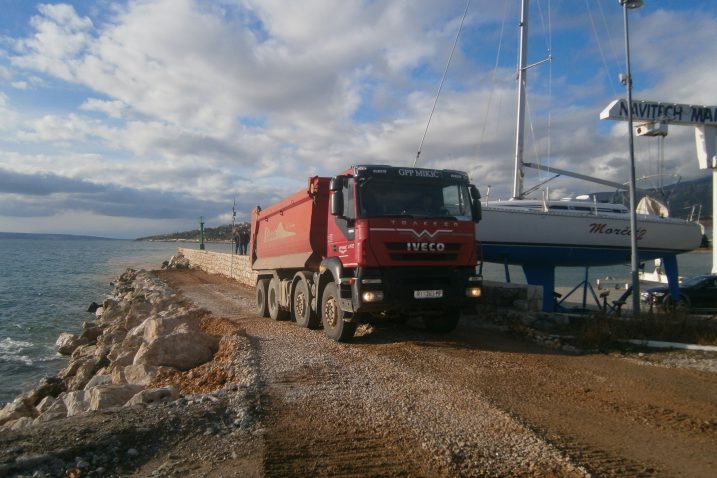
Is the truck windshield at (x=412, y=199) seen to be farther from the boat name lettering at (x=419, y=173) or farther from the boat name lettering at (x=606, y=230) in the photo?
the boat name lettering at (x=606, y=230)

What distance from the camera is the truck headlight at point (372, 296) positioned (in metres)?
8.27

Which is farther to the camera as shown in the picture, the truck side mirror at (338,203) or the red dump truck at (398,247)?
the truck side mirror at (338,203)

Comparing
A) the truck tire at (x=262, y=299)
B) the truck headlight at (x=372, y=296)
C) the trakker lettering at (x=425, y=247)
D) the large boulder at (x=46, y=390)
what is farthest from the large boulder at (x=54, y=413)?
the truck tire at (x=262, y=299)

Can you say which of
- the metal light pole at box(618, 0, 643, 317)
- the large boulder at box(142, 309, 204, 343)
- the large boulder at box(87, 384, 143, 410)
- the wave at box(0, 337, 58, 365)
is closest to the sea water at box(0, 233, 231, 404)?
the wave at box(0, 337, 58, 365)

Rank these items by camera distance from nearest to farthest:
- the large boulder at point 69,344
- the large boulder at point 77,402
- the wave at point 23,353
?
the large boulder at point 77,402
the wave at point 23,353
the large boulder at point 69,344

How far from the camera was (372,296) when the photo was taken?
827 cm

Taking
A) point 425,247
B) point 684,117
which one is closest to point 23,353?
point 425,247

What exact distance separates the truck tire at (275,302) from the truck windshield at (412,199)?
5.09 meters

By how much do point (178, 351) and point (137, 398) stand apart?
3.36 meters

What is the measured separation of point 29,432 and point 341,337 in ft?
17.2

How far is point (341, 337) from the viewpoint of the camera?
9234mm

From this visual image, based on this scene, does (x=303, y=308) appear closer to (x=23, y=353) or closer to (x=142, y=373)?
(x=142, y=373)

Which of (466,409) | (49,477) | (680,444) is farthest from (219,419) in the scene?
(680,444)

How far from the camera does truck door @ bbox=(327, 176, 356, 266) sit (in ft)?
28.3
